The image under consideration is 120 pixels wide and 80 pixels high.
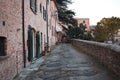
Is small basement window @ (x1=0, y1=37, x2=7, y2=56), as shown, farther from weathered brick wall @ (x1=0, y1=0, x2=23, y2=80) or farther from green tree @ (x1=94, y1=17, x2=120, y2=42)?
green tree @ (x1=94, y1=17, x2=120, y2=42)

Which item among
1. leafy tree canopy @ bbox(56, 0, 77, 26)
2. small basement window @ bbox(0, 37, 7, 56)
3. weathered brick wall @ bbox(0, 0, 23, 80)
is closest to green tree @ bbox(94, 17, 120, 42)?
leafy tree canopy @ bbox(56, 0, 77, 26)

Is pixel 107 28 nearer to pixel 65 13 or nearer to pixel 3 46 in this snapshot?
pixel 65 13

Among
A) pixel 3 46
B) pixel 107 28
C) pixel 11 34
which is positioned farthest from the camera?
pixel 107 28

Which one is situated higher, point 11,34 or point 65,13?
point 65,13

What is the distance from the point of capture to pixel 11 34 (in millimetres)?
11000

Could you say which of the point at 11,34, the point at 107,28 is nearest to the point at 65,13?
the point at 107,28

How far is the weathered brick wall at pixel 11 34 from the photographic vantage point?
9.48 metres

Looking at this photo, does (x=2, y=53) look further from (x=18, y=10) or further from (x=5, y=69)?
(x=18, y=10)

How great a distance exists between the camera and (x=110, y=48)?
41.0ft

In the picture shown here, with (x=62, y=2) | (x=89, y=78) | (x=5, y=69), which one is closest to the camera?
(x=5, y=69)

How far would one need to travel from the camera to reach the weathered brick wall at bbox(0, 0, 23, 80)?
9.48m

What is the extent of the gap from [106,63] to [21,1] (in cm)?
529

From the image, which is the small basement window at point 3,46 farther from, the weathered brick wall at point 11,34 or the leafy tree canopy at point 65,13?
the leafy tree canopy at point 65,13

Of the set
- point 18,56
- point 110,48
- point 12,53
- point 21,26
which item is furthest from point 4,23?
point 110,48
